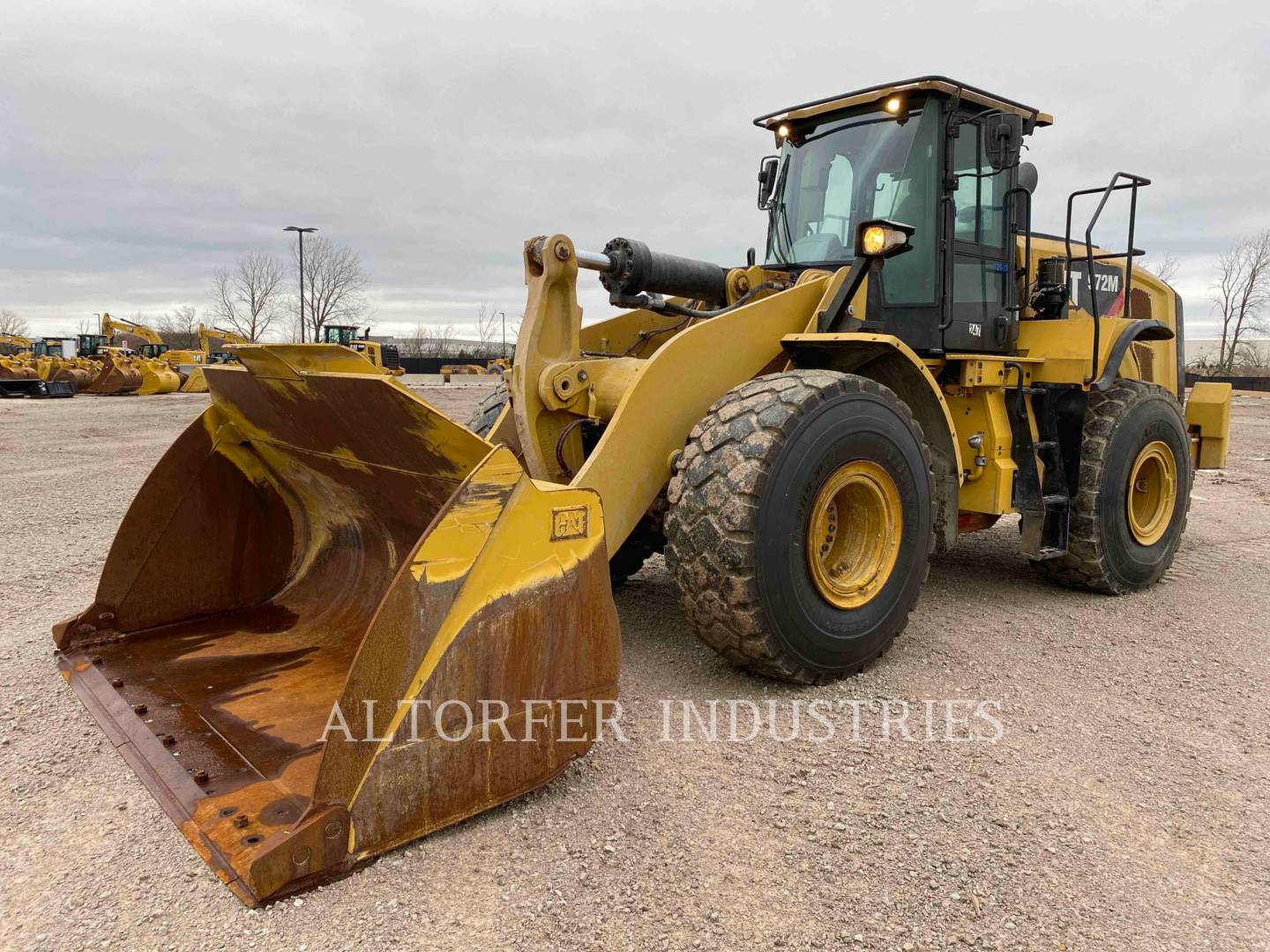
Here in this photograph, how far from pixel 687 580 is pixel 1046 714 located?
58.9 inches

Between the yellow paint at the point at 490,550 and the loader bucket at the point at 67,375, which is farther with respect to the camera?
the loader bucket at the point at 67,375

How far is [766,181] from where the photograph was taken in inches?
201

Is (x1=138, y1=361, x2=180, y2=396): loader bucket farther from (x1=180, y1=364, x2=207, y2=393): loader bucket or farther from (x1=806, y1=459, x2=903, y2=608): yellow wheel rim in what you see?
(x1=806, y1=459, x2=903, y2=608): yellow wheel rim

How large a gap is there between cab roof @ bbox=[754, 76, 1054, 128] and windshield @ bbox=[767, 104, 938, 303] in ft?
A: 0.28

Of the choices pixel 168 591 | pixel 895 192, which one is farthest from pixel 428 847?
pixel 895 192

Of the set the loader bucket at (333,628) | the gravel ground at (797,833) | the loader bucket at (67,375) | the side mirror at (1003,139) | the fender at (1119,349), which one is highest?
the side mirror at (1003,139)

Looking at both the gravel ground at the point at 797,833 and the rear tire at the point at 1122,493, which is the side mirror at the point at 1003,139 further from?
the gravel ground at the point at 797,833

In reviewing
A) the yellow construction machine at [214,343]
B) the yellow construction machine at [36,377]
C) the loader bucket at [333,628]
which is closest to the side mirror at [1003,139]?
the loader bucket at [333,628]

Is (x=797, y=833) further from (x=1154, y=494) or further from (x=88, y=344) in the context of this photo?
(x=88, y=344)

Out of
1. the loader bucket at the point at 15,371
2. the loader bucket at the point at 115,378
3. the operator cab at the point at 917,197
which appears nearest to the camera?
the operator cab at the point at 917,197

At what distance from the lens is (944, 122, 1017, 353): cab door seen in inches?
176

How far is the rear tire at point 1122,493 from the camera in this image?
4.96 meters

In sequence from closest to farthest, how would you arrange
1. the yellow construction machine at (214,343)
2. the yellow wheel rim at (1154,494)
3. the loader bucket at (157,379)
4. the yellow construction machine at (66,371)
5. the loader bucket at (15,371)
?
the yellow wheel rim at (1154,494) → the loader bucket at (15,371) → the loader bucket at (157,379) → the yellow construction machine at (66,371) → the yellow construction machine at (214,343)

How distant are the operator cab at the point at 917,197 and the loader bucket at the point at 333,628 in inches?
90.0
